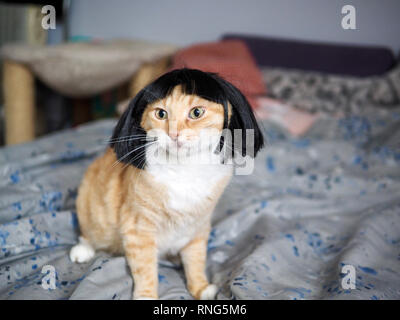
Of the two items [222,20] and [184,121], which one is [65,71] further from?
[184,121]

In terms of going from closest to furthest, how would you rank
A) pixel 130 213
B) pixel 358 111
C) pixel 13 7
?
1. pixel 130 213
2. pixel 358 111
3. pixel 13 7

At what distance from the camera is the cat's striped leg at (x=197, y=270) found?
0.88m

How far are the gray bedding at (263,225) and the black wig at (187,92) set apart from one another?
0.33 metres

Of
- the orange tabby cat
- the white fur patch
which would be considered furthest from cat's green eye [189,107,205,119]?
the white fur patch

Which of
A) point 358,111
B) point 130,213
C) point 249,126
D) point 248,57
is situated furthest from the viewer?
point 248,57

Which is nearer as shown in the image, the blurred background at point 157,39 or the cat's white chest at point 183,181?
the cat's white chest at point 183,181

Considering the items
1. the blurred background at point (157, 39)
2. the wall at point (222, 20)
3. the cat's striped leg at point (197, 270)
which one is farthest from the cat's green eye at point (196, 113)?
the wall at point (222, 20)

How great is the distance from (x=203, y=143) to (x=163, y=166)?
0.12 m

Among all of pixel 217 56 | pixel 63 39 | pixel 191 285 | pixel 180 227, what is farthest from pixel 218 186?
pixel 63 39

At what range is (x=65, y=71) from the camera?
2.13m

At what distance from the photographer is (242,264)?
3.05 ft

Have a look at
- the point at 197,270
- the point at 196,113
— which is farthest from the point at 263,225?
the point at 196,113

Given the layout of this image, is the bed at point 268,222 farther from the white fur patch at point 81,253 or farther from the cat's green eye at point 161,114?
the cat's green eye at point 161,114
